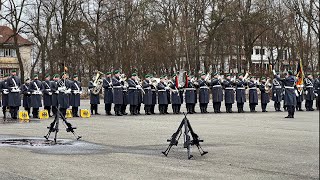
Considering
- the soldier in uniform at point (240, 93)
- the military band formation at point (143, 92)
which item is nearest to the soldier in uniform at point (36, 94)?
the military band formation at point (143, 92)

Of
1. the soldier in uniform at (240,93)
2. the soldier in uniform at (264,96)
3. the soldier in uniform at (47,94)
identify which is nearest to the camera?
the soldier in uniform at (47,94)

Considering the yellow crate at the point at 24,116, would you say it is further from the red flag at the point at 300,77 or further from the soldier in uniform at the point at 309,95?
the soldier in uniform at the point at 309,95

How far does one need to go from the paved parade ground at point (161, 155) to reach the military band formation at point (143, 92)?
5608 millimetres

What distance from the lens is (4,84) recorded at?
2389cm

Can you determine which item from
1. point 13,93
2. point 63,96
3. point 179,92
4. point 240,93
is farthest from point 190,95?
point 13,93

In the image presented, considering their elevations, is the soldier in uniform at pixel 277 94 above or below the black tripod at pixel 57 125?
above

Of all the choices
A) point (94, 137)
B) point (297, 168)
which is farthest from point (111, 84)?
point (297, 168)

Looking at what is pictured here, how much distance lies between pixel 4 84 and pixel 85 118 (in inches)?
145

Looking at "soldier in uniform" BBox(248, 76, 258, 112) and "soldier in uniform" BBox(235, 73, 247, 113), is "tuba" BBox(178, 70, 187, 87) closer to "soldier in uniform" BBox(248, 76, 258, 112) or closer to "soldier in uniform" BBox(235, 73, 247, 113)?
"soldier in uniform" BBox(235, 73, 247, 113)

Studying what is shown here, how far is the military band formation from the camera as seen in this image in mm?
23750

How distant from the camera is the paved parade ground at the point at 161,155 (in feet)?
32.6

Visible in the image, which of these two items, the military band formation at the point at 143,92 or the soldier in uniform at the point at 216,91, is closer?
the military band formation at the point at 143,92

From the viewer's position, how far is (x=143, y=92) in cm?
2616

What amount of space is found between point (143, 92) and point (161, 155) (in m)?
14.1
